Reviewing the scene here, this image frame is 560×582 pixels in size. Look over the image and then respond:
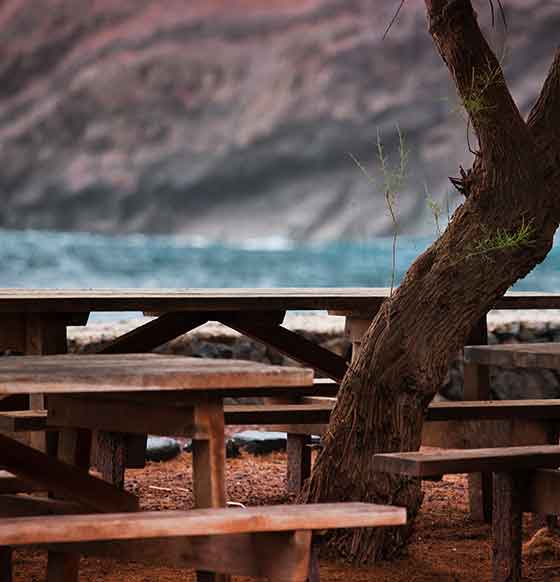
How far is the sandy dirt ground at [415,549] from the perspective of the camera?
13.7 feet

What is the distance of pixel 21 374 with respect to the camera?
2660 millimetres

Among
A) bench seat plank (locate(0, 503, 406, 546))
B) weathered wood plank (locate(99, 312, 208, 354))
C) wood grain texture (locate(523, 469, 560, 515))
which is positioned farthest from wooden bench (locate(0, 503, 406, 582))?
weathered wood plank (locate(99, 312, 208, 354))

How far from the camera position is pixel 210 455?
2836mm

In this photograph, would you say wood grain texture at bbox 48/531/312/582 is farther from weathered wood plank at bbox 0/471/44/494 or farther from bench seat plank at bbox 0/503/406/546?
weathered wood plank at bbox 0/471/44/494

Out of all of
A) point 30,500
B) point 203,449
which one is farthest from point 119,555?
point 30,500

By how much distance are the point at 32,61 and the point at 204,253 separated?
2412 millimetres

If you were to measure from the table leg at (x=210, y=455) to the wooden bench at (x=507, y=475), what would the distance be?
0.64m

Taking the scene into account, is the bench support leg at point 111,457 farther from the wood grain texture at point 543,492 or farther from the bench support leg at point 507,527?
the wood grain texture at point 543,492

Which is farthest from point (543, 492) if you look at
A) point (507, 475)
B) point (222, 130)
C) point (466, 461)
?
point (222, 130)

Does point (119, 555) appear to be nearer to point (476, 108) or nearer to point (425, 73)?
point (476, 108)

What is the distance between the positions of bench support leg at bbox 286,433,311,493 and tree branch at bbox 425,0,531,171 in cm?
197

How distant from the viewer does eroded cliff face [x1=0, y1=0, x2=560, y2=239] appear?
13273 millimetres

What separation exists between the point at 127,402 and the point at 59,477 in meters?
0.26

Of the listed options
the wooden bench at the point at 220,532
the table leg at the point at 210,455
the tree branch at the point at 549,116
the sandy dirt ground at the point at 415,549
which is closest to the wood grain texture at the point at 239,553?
the wooden bench at the point at 220,532
